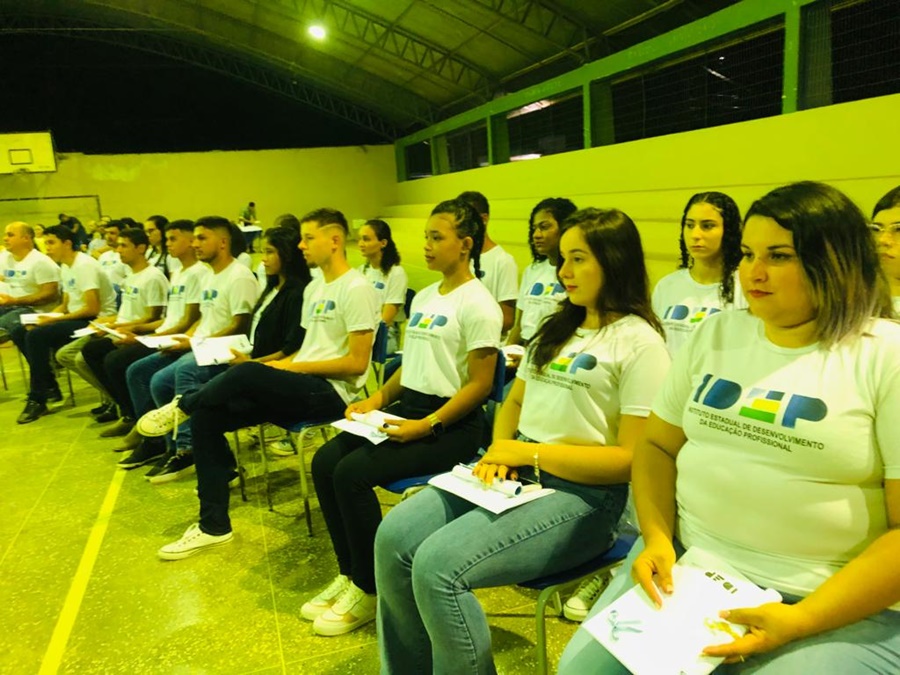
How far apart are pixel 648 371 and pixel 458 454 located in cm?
75

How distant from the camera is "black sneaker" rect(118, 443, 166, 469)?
3474mm

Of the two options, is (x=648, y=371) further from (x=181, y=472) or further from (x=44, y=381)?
(x=44, y=381)

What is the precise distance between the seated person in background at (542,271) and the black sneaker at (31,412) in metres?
3.52

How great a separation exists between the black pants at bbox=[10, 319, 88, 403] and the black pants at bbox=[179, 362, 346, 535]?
8.68 feet

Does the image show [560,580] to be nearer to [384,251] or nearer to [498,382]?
[498,382]

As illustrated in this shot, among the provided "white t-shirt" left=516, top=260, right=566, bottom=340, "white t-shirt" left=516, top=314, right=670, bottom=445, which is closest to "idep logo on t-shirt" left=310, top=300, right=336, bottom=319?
"white t-shirt" left=516, top=260, right=566, bottom=340

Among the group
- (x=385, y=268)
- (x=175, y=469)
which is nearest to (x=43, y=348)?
(x=175, y=469)

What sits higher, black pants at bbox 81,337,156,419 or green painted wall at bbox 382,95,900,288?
green painted wall at bbox 382,95,900,288

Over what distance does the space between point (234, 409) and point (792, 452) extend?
6.64 ft

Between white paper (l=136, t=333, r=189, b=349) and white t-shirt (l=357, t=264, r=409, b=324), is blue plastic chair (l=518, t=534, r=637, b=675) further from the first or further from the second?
white t-shirt (l=357, t=264, r=409, b=324)

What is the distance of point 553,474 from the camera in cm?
145

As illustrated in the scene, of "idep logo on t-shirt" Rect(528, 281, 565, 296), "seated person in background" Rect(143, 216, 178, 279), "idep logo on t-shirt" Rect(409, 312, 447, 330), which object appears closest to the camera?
"idep logo on t-shirt" Rect(409, 312, 447, 330)

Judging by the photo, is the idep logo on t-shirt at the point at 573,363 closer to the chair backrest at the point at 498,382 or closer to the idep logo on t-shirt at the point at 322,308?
the chair backrest at the point at 498,382

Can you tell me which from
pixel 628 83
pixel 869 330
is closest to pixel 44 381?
pixel 869 330
